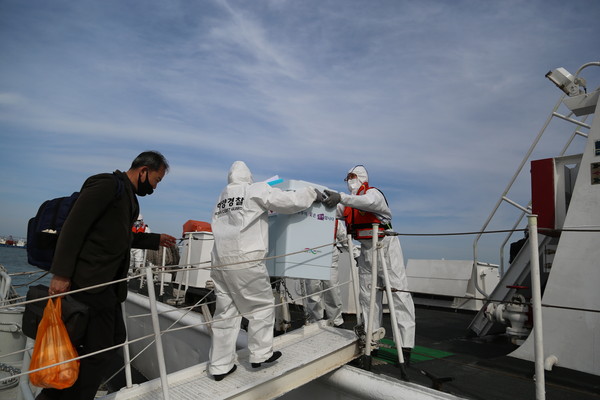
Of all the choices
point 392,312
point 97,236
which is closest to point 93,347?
point 97,236

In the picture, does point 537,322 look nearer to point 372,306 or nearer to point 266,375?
point 372,306

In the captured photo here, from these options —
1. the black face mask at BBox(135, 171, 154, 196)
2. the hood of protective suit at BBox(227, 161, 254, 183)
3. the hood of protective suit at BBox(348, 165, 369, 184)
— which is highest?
the hood of protective suit at BBox(348, 165, 369, 184)

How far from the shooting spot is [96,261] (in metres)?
2.28

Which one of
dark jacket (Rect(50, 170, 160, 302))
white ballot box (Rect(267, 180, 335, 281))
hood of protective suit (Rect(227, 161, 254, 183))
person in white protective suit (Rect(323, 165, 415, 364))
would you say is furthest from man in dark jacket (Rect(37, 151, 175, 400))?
person in white protective suit (Rect(323, 165, 415, 364))

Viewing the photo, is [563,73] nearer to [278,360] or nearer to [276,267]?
[276,267]

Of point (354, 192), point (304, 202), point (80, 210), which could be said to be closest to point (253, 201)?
point (304, 202)

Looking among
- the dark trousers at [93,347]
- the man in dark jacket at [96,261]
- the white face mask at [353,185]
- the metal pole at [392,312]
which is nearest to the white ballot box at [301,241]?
the metal pole at [392,312]

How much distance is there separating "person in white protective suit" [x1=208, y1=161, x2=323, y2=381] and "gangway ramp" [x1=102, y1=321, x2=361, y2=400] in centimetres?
11

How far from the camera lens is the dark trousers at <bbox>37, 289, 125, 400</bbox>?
2.20 meters

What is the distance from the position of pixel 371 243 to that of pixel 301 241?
1.14 metres

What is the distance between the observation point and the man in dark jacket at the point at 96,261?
7.10 ft

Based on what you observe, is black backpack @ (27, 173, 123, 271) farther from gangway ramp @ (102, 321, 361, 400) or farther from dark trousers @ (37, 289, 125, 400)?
gangway ramp @ (102, 321, 361, 400)

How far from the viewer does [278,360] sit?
3242 mm

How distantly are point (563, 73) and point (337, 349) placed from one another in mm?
4407
